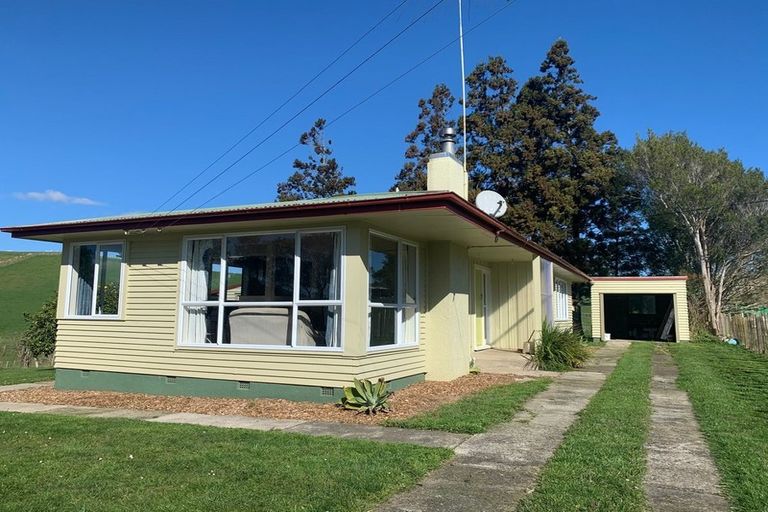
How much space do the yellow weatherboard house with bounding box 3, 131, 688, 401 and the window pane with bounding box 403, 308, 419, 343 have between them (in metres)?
0.03

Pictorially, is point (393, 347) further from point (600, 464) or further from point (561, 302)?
point (561, 302)

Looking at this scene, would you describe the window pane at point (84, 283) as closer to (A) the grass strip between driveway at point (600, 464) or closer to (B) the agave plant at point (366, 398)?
(B) the agave plant at point (366, 398)

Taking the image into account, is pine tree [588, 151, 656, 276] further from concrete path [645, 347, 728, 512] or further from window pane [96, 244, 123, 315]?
window pane [96, 244, 123, 315]

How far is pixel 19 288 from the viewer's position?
138 feet

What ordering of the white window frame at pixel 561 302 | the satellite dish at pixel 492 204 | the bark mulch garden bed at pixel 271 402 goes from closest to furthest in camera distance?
the bark mulch garden bed at pixel 271 402 → the satellite dish at pixel 492 204 → the white window frame at pixel 561 302

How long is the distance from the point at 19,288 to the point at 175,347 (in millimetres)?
40439

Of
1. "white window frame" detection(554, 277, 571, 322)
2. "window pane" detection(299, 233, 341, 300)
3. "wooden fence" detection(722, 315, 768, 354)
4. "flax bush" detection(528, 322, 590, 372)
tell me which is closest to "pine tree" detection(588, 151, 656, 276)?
"wooden fence" detection(722, 315, 768, 354)

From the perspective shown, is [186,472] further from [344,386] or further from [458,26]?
[458,26]

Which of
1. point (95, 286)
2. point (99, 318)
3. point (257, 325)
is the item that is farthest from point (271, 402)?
point (95, 286)

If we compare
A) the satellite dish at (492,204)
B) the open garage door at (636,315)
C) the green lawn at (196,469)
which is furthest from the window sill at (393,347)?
the open garage door at (636,315)

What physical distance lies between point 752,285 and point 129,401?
3157 centimetres

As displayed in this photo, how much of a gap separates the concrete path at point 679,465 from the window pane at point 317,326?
→ 4.35 m

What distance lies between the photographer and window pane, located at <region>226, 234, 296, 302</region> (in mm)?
8805

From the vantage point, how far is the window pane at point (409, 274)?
967cm
